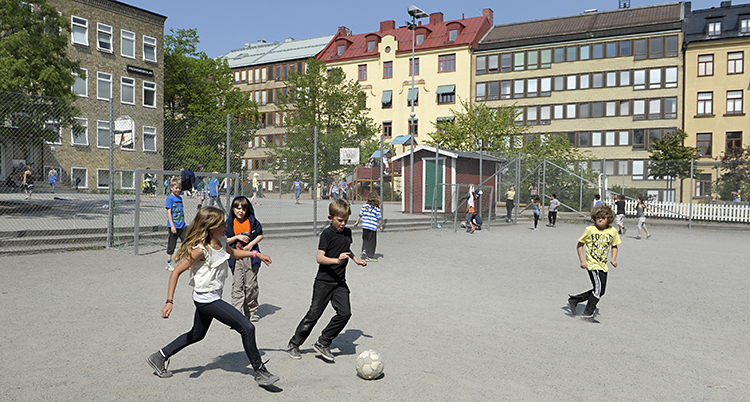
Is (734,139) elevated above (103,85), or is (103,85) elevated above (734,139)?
(103,85)

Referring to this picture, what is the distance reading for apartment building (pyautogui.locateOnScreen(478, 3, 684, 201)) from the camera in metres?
50.4

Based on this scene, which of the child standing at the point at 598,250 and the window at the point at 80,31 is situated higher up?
the window at the point at 80,31

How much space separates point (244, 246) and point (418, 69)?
57.0 metres

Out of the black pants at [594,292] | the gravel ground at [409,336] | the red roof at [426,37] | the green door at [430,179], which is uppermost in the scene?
the red roof at [426,37]

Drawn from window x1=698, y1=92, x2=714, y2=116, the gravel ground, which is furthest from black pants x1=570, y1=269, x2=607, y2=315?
window x1=698, y1=92, x2=714, y2=116

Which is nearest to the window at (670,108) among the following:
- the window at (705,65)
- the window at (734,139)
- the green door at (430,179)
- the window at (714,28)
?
the window at (705,65)

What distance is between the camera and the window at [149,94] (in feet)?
132

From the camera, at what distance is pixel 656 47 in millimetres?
50406

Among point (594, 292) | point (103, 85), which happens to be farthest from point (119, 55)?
point (594, 292)

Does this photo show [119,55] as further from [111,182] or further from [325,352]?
[325,352]

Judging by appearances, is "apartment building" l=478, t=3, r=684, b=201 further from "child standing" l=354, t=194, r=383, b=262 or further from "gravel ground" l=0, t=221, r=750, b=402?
"gravel ground" l=0, t=221, r=750, b=402

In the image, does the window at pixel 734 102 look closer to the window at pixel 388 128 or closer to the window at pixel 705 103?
the window at pixel 705 103

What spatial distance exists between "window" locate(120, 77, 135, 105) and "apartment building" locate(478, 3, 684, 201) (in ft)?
94.6

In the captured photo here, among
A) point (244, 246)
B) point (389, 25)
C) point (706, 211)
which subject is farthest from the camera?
point (389, 25)
